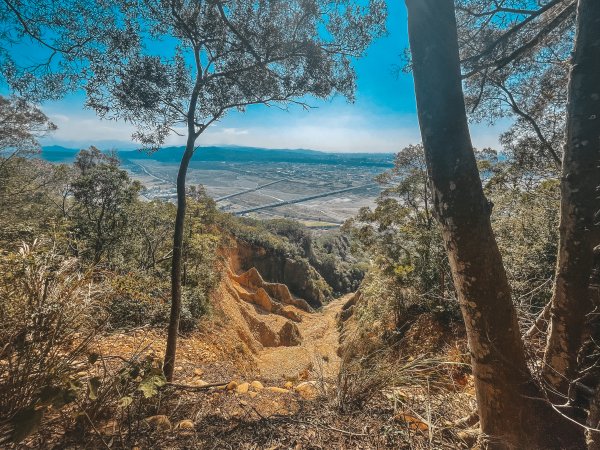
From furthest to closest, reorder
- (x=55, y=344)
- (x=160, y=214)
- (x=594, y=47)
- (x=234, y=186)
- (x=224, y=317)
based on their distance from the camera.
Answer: (x=234, y=186) → (x=160, y=214) → (x=224, y=317) → (x=55, y=344) → (x=594, y=47)

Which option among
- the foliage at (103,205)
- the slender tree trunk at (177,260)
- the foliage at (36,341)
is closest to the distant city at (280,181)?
the foliage at (103,205)

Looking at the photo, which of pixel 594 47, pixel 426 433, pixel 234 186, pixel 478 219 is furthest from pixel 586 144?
pixel 234 186

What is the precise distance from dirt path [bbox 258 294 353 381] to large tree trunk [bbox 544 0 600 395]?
3125 mm

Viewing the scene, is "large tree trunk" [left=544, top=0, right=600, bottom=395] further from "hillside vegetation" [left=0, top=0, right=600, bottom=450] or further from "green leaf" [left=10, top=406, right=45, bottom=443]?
"green leaf" [left=10, top=406, right=45, bottom=443]

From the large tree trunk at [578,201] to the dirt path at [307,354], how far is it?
3.12m

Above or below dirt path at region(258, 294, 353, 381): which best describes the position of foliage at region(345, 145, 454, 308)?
above

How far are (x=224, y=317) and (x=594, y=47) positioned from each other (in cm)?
1276

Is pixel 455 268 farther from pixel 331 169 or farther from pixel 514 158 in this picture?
pixel 331 169

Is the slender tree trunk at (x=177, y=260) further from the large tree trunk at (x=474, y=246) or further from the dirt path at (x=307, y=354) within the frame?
the large tree trunk at (x=474, y=246)

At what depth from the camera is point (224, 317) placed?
40.4 feet

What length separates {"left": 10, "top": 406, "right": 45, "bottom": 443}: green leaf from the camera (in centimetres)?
147

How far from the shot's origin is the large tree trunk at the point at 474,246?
1770mm

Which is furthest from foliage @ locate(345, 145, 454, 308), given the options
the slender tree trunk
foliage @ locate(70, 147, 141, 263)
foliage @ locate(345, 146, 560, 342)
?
foliage @ locate(70, 147, 141, 263)

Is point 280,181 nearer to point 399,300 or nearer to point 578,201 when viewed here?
point 399,300
